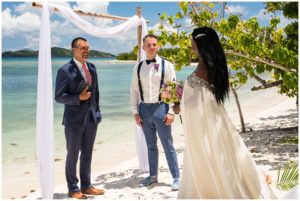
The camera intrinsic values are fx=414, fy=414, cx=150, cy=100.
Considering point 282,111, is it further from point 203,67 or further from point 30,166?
point 203,67

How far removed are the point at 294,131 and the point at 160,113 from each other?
510 centimetres

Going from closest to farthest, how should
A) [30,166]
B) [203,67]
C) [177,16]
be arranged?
[203,67]
[177,16]
[30,166]

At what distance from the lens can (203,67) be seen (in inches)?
137

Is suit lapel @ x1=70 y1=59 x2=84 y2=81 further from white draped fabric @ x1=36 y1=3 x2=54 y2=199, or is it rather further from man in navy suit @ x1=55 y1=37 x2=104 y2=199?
white draped fabric @ x1=36 y1=3 x2=54 y2=199

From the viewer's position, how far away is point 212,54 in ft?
11.1

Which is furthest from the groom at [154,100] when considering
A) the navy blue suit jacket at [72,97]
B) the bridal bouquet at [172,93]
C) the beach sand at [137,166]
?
the navy blue suit jacket at [72,97]

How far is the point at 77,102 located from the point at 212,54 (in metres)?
1.81

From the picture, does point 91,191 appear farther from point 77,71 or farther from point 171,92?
point 171,92

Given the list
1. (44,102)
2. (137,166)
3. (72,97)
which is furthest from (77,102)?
(137,166)

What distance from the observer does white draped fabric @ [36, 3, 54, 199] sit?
452cm

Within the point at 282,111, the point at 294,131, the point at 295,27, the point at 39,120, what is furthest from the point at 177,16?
the point at 282,111

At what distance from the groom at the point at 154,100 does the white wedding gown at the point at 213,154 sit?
137 centimetres

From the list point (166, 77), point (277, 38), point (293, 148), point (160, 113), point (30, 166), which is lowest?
point (30, 166)

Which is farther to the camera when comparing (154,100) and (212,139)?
(154,100)
